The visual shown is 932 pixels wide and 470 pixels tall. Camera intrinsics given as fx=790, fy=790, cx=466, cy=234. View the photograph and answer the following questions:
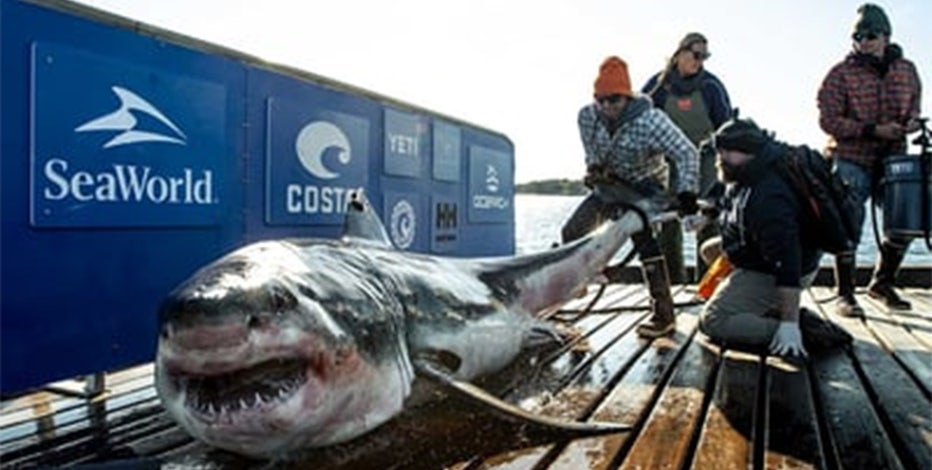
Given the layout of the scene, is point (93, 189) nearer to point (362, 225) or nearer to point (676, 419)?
point (362, 225)

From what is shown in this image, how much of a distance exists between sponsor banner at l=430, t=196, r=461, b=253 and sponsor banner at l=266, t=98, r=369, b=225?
4.42ft

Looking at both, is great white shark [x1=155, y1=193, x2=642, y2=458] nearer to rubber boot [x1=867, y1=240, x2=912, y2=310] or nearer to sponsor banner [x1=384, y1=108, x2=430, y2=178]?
sponsor banner [x1=384, y1=108, x2=430, y2=178]

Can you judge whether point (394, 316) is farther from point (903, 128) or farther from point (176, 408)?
point (903, 128)

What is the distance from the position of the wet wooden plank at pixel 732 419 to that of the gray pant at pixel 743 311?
0.36 m

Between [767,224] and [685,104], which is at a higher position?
[685,104]

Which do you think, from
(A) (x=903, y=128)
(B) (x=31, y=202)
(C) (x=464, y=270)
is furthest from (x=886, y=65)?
(B) (x=31, y=202)

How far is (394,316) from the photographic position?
2854 mm

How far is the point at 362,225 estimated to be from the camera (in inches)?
146

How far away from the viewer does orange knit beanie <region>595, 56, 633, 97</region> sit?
17.7ft

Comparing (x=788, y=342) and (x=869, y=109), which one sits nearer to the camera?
(x=788, y=342)

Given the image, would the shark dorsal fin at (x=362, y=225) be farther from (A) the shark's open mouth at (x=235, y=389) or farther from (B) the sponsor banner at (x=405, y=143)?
(B) the sponsor banner at (x=405, y=143)

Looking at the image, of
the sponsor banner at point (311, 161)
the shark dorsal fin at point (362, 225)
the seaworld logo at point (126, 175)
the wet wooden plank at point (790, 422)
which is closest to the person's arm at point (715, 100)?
the sponsor banner at point (311, 161)

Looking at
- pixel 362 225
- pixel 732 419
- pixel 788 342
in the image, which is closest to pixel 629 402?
pixel 732 419

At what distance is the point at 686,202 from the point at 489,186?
10.7ft
